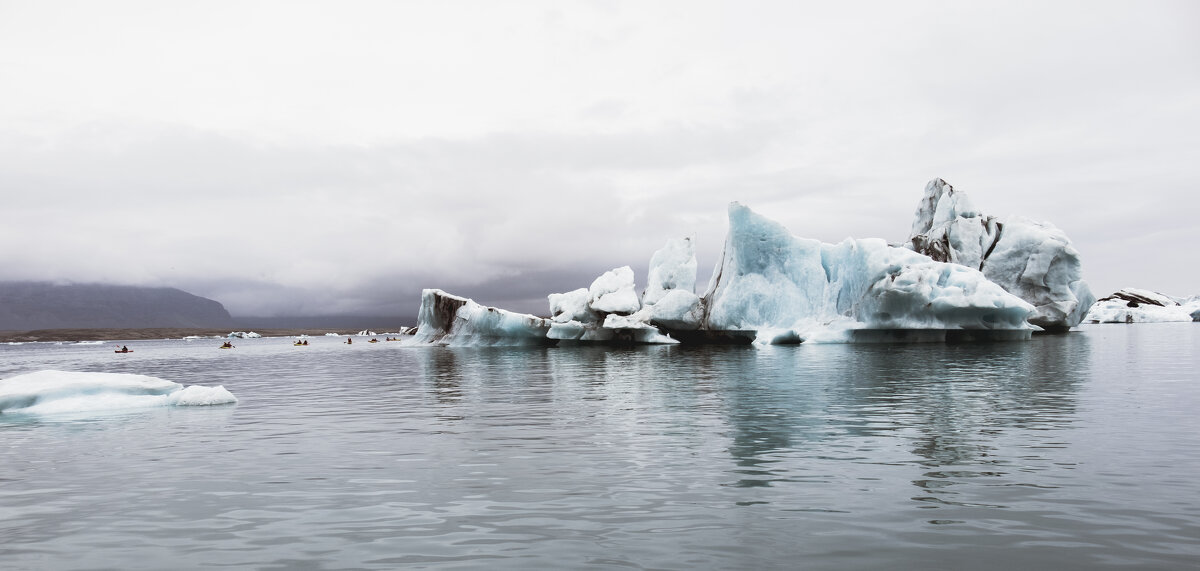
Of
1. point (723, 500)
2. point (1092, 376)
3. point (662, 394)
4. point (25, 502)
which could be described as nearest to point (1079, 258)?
point (1092, 376)

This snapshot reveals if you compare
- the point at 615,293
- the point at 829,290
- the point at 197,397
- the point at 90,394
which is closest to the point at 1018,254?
the point at 829,290

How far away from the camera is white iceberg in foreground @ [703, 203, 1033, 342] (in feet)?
134

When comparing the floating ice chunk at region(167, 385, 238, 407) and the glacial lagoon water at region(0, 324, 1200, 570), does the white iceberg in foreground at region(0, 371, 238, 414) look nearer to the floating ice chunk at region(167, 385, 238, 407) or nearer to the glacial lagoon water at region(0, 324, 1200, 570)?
the floating ice chunk at region(167, 385, 238, 407)

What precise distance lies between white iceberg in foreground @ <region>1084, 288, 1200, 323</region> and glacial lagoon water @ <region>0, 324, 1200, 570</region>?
362 feet

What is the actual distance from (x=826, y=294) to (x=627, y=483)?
1534 inches

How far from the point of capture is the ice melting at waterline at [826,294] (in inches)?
1633

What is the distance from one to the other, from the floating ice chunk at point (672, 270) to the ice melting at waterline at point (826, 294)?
3.4 inches

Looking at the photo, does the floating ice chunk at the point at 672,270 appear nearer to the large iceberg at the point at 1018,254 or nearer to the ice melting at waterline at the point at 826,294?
the ice melting at waterline at the point at 826,294

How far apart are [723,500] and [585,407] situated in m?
9.49

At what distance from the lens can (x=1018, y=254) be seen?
5509 cm

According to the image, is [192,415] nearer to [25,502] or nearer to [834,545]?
[25,502]

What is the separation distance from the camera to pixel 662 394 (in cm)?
1988

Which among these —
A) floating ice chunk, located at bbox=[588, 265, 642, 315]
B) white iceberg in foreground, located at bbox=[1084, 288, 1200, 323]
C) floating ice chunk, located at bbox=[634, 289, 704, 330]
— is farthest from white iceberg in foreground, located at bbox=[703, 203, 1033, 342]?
white iceberg in foreground, located at bbox=[1084, 288, 1200, 323]

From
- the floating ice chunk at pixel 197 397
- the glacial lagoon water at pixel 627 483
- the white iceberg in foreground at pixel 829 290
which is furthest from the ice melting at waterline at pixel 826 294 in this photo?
the floating ice chunk at pixel 197 397
